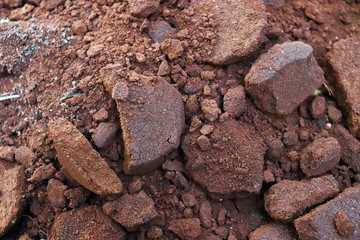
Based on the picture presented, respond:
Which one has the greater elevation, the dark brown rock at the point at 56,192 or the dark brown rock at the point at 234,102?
the dark brown rock at the point at 234,102

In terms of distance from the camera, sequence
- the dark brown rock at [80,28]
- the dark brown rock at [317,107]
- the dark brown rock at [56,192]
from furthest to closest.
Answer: the dark brown rock at [80,28], the dark brown rock at [317,107], the dark brown rock at [56,192]

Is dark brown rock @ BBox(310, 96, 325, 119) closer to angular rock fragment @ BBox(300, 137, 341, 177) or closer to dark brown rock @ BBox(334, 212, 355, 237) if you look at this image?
angular rock fragment @ BBox(300, 137, 341, 177)

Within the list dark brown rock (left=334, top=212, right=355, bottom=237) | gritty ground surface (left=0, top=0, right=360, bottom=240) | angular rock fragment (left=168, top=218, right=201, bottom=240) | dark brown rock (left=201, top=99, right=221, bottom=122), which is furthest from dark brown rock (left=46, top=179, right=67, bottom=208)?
dark brown rock (left=334, top=212, right=355, bottom=237)

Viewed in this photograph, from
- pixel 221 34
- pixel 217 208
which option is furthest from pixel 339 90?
pixel 217 208

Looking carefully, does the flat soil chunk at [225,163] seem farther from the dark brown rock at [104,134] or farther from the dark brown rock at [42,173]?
the dark brown rock at [42,173]

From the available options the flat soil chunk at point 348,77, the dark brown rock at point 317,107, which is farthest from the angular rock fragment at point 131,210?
the flat soil chunk at point 348,77

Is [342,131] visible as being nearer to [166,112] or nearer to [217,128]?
[217,128]

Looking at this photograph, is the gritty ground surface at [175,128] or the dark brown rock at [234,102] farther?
the dark brown rock at [234,102]

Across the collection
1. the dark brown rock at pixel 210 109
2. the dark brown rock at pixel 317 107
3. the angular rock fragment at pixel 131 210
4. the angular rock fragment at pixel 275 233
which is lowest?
the angular rock fragment at pixel 275 233
